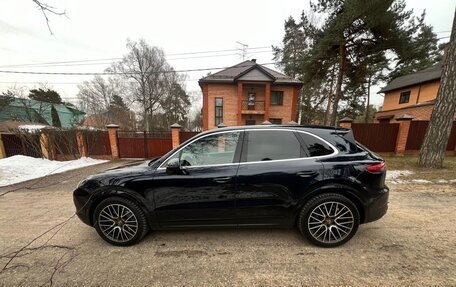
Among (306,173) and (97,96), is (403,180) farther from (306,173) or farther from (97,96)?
(97,96)

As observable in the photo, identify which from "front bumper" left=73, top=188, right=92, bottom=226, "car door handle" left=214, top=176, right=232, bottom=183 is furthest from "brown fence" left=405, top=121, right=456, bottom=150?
"front bumper" left=73, top=188, right=92, bottom=226

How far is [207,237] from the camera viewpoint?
108 inches

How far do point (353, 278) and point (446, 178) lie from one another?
6.04m

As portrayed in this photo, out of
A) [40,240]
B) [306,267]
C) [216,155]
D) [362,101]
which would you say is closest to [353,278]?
[306,267]

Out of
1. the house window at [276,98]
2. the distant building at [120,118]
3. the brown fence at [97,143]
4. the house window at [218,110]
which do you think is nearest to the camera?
the brown fence at [97,143]

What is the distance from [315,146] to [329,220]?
1010mm

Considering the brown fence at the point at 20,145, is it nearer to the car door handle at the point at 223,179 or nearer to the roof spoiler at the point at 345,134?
the car door handle at the point at 223,179

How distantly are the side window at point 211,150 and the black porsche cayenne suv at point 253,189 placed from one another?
0.6 inches

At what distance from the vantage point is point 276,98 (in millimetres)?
16719

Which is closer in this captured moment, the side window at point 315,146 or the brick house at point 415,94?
the side window at point 315,146

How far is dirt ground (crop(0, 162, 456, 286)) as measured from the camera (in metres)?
1.96

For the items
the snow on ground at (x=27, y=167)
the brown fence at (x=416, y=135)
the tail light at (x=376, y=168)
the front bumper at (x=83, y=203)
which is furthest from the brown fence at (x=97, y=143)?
the brown fence at (x=416, y=135)

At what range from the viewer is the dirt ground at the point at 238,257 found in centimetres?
196

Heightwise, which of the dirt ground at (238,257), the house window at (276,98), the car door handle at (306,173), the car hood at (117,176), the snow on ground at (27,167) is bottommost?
the snow on ground at (27,167)
